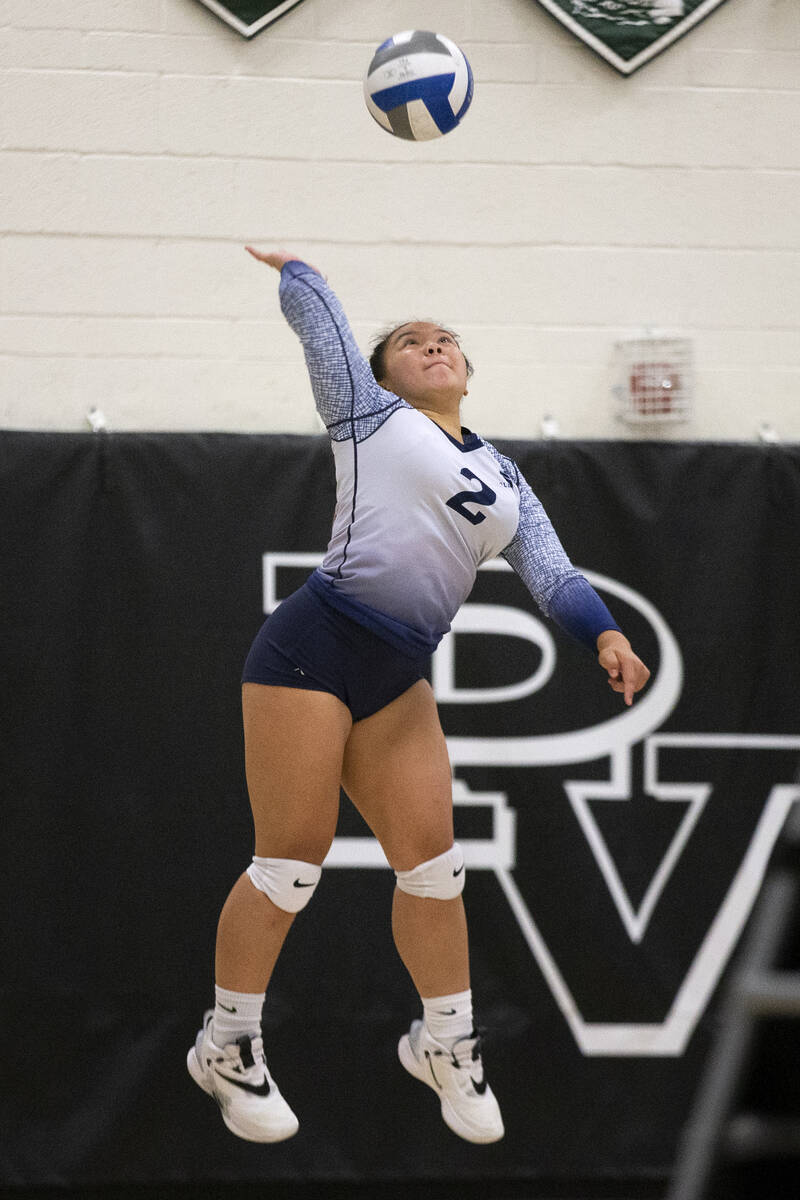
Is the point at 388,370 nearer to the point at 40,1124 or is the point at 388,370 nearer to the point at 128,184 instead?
the point at 128,184

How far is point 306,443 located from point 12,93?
4.44 feet

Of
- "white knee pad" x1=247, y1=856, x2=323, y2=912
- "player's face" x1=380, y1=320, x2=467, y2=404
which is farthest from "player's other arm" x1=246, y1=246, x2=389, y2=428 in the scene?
"white knee pad" x1=247, y1=856, x2=323, y2=912

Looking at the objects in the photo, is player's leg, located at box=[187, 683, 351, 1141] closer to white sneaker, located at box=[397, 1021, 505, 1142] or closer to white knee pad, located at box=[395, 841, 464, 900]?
white knee pad, located at box=[395, 841, 464, 900]

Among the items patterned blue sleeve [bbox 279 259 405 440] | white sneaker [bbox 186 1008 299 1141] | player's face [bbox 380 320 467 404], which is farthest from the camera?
player's face [bbox 380 320 467 404]

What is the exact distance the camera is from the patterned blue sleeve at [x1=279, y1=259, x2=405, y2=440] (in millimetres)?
2537

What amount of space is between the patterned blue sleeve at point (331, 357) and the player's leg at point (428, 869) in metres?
0.56

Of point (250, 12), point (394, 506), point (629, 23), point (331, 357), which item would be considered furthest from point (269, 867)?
point (629, 23)

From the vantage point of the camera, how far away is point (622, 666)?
254 centimetres

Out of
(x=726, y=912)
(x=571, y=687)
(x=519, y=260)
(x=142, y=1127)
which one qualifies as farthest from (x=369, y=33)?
(x=142, y=1127)

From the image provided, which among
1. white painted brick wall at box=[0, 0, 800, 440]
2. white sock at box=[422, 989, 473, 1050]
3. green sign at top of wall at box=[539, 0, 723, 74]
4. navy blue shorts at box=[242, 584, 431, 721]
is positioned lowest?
white sock at box=[422, 989, 473, 1050]

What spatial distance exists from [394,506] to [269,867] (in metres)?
0.75

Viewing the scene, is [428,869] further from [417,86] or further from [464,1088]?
[417,86]

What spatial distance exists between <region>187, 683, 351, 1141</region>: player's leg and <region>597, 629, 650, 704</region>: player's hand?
520mm

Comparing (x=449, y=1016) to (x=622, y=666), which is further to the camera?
(x=449, y=1016)
